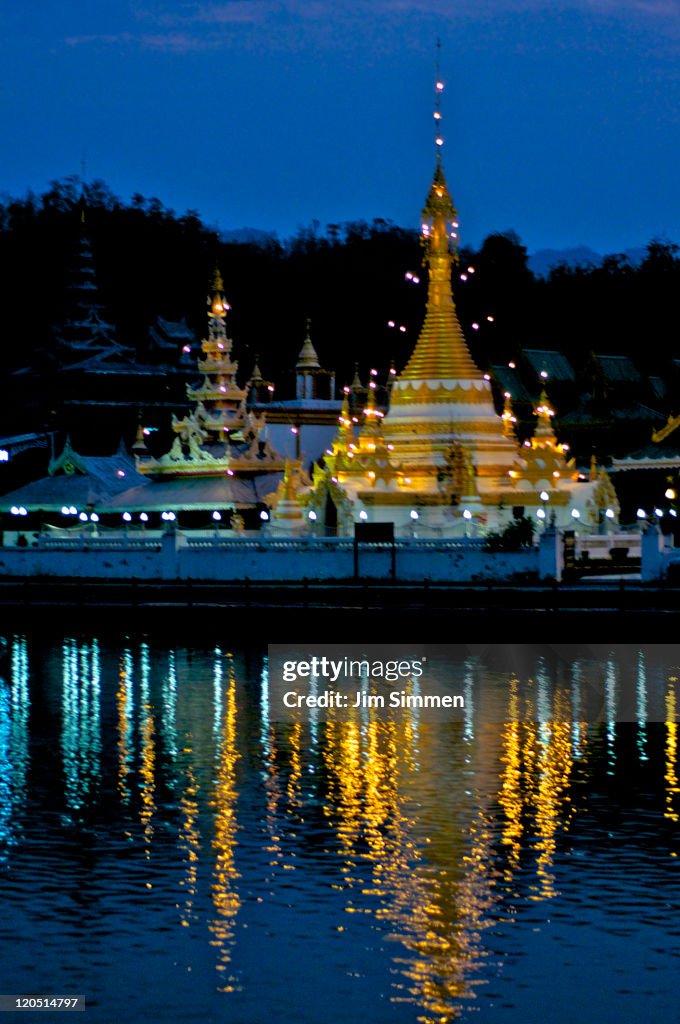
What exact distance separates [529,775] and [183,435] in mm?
33095

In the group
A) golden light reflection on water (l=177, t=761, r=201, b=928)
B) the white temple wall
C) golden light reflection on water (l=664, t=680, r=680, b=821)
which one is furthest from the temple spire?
golden light reflection on water (l=177, t=761, r=201, b=928)

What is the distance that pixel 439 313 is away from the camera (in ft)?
191

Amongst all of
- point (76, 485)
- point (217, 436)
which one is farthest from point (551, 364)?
point (217, 436)

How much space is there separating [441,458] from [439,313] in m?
5.50

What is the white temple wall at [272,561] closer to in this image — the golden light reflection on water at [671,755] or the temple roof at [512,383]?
the golden light reflection on water at [671,755]

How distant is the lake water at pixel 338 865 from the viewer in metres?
20.1

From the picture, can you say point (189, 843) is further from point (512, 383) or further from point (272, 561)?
point (512, 383)

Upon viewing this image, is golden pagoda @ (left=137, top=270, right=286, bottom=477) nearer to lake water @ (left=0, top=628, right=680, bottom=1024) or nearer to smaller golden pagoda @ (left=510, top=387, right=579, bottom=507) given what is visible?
smaller golden pagoda @ (left=510, top=387, right=579, bottom=507)

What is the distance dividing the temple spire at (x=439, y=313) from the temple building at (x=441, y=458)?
0.10 ft

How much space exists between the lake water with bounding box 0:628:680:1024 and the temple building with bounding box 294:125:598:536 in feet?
52.7

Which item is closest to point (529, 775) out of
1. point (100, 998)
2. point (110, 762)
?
point (110, 762)

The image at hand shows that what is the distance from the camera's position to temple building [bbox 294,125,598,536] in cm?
5366

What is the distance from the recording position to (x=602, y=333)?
11412cm

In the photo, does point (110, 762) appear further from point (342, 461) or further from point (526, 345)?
point (526, 345)
